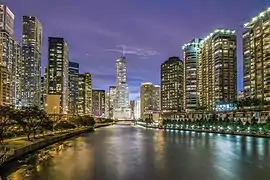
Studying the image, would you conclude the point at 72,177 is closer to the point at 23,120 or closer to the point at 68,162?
the point at 68,162

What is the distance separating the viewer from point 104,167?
38.3 m

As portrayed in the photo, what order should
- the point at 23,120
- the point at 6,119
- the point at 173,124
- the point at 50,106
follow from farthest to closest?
the point at 173,124
the point at 50,106
the point at 23,120
the point at 6,119

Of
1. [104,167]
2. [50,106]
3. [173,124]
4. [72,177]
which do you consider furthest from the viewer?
[173,124]

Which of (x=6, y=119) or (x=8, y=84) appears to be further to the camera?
(x=8, y=84)

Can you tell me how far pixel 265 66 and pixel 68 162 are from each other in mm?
149471

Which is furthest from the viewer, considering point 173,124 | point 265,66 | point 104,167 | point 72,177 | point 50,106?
point 173,124

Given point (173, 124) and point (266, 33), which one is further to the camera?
point (173, 124)

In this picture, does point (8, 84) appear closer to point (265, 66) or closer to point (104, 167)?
point (265, 66)

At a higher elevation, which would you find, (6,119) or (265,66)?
(265,66)

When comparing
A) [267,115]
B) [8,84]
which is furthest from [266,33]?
[8,84]

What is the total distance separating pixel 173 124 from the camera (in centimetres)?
19800

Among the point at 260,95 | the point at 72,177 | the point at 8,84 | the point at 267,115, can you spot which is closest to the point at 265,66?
the point at 260,95

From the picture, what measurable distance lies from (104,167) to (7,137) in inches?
1065

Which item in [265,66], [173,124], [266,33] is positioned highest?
[266,33]
